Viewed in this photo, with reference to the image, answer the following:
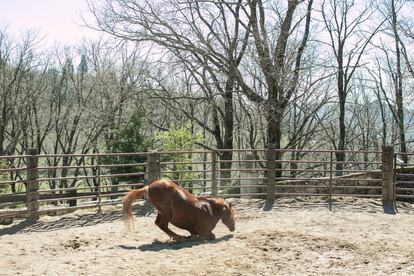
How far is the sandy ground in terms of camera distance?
521cm

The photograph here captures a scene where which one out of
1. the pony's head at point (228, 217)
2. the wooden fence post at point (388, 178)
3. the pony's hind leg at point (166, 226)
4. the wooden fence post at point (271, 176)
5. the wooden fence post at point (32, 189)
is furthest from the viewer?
the wooden fence post at point (271, 176)

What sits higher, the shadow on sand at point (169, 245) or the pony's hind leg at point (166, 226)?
the pony's hind leg at point (166, 226)

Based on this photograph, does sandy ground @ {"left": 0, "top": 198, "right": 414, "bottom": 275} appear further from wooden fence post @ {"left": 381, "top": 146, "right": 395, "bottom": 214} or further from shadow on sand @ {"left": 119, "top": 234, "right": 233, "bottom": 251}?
wooden fence post @ {"left": 381, "top": 146, "right": 395, "bottom": 214}

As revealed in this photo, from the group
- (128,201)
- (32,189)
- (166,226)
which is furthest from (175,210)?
(32,189)

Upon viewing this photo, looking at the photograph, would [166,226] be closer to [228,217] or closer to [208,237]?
[208,237]

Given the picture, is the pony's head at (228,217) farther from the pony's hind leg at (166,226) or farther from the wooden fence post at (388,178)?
the wooden fence post at (388,178)

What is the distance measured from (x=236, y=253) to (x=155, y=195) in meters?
1.62

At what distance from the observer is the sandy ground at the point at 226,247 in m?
5.21

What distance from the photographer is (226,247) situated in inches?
243

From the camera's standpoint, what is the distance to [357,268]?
5227 millimetres

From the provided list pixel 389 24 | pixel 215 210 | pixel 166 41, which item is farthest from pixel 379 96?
pixel 215 210

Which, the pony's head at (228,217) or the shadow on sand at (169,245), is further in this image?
the pony's head at (228,217)

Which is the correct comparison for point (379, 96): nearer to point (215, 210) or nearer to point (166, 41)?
point (166, 41)

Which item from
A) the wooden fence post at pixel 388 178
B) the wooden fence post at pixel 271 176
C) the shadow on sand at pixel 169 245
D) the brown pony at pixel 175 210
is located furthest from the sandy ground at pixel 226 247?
the wooden fence post at pixel 271 176
